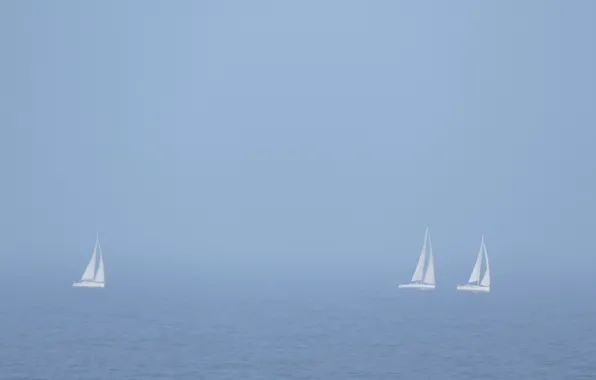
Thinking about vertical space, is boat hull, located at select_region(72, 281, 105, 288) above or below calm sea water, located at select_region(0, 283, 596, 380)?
above

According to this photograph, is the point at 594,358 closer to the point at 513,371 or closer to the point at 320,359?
the point at 513,371

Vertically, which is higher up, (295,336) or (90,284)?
(90,284)

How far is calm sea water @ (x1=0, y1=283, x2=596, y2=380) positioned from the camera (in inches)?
3433

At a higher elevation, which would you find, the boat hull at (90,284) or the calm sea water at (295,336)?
the boat hull at (90,284)

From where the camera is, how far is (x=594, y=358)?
93.8m

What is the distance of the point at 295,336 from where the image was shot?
357 ft

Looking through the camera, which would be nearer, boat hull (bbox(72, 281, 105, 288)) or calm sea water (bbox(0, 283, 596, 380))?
calm sea water (bbox(0, 283, 596, 380))

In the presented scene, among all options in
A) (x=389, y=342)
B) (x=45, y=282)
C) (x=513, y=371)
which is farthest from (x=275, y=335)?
(x=45, y=282)

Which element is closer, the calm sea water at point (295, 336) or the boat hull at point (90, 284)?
the calm sea water at point (295, 336)

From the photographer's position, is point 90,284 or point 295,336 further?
point 90,284

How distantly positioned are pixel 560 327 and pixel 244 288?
72825mm

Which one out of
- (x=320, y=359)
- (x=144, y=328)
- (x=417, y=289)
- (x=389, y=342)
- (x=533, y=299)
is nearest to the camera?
(x=320, y=359)

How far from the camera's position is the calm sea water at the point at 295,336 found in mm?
87188

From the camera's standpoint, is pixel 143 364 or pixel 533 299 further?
pixel 533 299
